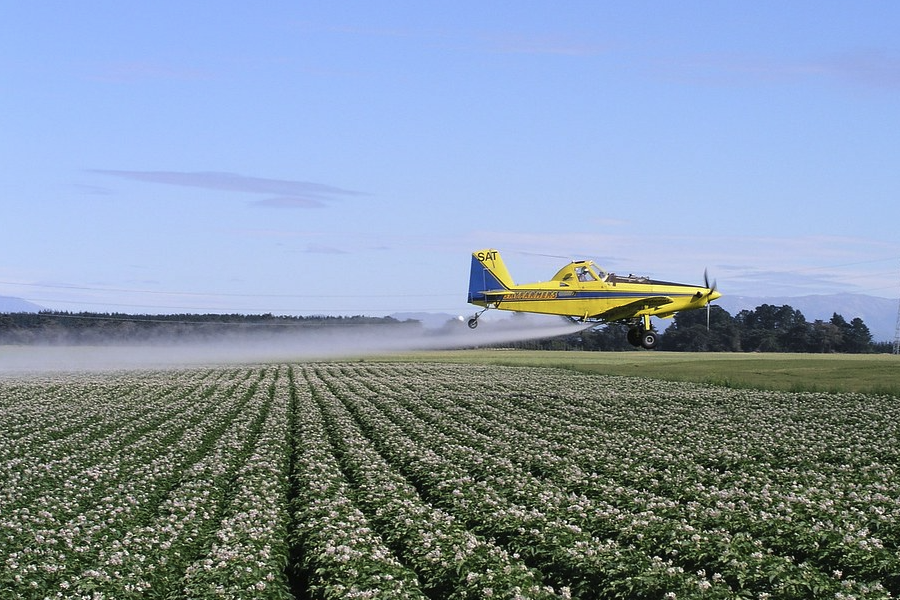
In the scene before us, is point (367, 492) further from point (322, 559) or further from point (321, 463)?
point (322, 559)

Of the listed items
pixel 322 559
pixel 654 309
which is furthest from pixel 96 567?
pixel 654 309

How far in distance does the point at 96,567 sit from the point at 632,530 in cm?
802

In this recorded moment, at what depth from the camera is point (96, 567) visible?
1401 centimetres

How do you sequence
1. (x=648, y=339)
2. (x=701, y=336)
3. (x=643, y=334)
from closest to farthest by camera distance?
(x=648, y=339) → (x=643, y=334) → (x=701, y=336)

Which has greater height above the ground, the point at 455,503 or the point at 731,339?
the point at 731,339

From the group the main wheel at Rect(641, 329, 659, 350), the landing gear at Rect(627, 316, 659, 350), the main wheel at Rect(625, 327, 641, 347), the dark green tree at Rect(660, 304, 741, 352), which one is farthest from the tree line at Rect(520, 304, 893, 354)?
the main wheel at Rect(641, 329, 659, 350)

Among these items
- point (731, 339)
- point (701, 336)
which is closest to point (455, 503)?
point (701, 336)

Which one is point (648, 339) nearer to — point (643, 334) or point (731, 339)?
point (643, 334)

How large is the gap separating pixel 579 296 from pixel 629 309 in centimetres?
243

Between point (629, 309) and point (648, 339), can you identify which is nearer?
point (648, 339)

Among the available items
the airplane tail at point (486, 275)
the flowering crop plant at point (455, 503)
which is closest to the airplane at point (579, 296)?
the airplane tail at point (486, 275)

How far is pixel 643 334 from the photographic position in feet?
148

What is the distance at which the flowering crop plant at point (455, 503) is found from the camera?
43.5ft

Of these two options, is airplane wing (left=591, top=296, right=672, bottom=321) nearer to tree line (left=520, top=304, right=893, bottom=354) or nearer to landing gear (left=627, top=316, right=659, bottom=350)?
landing gear (left=627, top=316, right=659, bottom=350)
